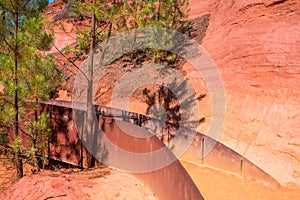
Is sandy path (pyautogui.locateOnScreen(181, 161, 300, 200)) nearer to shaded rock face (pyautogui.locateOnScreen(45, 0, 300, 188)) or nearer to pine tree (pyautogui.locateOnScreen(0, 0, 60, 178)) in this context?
shaded rock face (pyautogui.locateOnScreen(45, 0, 300, 188))

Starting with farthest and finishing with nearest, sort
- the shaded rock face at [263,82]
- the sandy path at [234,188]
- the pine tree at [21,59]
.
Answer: the shaded rock face at [263,82], the sandy path at [234,188], the pine tree at [21,59]

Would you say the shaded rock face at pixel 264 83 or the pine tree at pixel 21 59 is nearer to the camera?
the pine tree at pixel 21 59

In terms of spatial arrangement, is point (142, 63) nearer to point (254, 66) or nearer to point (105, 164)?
point (254, 66)

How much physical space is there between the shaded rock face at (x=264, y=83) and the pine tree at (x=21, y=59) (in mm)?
8095

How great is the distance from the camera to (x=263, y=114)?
10.8 metres

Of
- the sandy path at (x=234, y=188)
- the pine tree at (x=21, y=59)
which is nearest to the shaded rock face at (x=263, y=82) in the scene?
the sandy path at (x=234, y=188)

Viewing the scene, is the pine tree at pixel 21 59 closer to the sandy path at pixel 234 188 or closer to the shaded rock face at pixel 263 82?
the shaded rock face at pixel 263 82

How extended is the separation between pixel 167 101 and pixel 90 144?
6.95 metres

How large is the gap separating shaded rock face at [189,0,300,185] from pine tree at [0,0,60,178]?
319 inches

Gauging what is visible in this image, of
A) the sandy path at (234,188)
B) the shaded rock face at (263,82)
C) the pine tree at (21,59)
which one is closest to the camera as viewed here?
the pine tree at (21,59)

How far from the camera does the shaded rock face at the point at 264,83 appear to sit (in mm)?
9727

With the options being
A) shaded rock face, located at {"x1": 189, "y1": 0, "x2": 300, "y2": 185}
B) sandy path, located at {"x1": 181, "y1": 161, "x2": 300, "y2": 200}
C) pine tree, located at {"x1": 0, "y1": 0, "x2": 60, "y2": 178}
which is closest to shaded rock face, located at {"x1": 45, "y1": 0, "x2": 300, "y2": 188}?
shaded rock face, located at {"x1": 189, "y1": 0, "x2": 300, "y2": 185}

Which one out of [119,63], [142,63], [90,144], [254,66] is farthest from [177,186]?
[119,63]

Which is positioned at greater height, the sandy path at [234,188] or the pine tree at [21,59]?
the pine tree at [21,59]
